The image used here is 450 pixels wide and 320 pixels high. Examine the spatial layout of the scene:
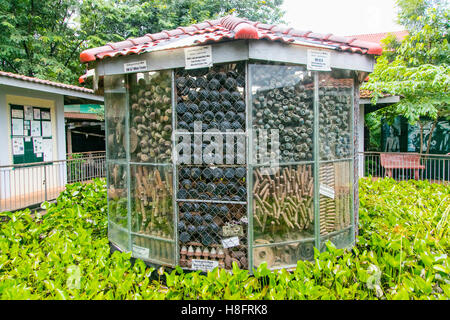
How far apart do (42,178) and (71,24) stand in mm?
8857

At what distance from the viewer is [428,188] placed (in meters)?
7.08

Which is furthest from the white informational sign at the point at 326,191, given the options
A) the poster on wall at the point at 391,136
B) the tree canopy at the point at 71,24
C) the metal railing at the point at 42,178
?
the tree canopy at the point at 71,24

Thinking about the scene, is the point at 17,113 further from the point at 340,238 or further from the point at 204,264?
the point at 340,238

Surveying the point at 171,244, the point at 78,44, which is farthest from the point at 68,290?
the point at 78,44

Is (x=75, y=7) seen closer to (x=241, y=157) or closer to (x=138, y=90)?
(x=138, y=90)

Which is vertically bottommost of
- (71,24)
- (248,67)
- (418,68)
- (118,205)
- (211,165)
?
(118,205)

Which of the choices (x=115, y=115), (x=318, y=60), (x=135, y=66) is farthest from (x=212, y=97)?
(x=115, y=115)

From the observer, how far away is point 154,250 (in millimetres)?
3922

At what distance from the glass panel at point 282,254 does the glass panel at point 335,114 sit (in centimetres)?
116

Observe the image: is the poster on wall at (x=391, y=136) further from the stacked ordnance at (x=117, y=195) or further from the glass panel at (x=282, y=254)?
the stacked ordnance at (x=117, y=195)
